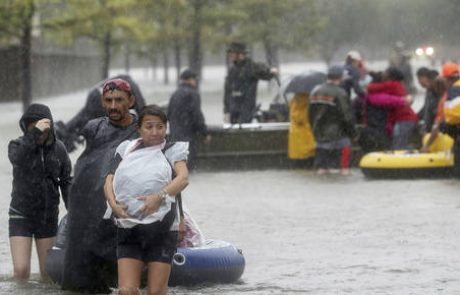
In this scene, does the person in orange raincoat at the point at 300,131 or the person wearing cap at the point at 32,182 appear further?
the person in orange raincoat at the point at 300,131

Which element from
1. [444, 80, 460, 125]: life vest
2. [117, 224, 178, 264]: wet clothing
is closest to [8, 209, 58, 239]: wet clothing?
[117, 224, 178, 264]: wet clothing

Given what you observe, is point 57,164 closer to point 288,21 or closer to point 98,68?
point 288,21

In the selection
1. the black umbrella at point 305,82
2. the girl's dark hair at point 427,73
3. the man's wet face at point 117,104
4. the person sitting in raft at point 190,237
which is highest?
the man's wet face at point 117,104

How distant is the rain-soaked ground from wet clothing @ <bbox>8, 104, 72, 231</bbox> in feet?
1.80

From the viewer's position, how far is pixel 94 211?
9383mm

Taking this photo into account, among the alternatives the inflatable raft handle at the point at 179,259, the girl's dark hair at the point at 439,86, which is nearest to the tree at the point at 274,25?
the girl's dark hair at the point at 439,86

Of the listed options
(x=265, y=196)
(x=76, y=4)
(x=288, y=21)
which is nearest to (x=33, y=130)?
(x=265, y=196)

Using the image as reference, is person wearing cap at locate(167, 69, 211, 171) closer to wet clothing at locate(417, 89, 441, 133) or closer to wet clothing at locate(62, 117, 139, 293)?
wet clothing at locate(417, 89, 441, 133)

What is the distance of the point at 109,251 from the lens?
363 inches

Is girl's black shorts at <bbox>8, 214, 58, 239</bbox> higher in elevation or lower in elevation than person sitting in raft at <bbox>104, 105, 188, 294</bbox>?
lower

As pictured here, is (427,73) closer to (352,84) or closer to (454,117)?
(454,117)

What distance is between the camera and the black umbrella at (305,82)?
21.1 m

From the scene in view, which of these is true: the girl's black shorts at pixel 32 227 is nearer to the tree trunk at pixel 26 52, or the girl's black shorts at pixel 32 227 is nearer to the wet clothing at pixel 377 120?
the wet clothing at pixel 377 120

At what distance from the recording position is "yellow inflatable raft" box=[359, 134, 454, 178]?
19.7 m
